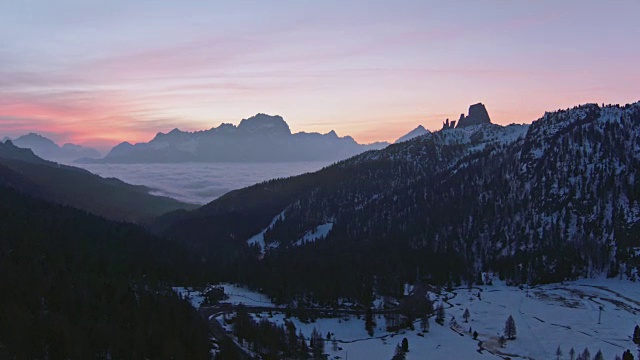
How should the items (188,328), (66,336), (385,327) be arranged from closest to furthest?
1. (66,336)
2. (188,328)
3. (385,327)

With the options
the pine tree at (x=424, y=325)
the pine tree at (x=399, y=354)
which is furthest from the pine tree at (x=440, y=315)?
the pine tree at (x=399, y=354)

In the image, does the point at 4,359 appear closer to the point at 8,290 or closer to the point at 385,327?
the point at 8,290

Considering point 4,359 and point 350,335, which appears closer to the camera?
point 4,359

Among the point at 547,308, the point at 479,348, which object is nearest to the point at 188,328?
the point at 479,348

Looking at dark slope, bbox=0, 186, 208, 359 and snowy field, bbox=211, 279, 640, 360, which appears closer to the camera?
dark slope, bbox=0, 186, 208, 359

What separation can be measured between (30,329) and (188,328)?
3977 centimetres

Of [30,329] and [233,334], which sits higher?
[30,329]

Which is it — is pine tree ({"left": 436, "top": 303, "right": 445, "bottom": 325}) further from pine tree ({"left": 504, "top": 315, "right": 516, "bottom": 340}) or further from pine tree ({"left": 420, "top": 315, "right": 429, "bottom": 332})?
pine tree ({"left": 504, "top": 315, "right": 516, "bottom": 340})

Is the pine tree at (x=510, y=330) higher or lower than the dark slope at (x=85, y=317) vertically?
lower

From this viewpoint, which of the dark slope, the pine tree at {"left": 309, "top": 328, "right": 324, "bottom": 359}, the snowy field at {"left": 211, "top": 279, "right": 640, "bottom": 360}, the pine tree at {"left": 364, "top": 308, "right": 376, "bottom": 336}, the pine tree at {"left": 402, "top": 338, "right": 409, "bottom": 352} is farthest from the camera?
the pine tree at {"left": 364, "top": 308, "right": 376, "bottom": 336}

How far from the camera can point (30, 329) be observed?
130 meters

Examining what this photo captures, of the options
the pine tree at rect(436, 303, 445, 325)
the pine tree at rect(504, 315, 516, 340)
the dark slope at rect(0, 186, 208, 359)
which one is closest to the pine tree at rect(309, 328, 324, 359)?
the dark slope at rect(0, 186, 208, 359)

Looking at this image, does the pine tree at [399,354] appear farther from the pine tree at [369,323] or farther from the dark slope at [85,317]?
the dark slope at [85,317]

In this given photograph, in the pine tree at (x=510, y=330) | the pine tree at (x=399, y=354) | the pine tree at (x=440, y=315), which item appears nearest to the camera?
the pine tree at (x=399, y=354)
